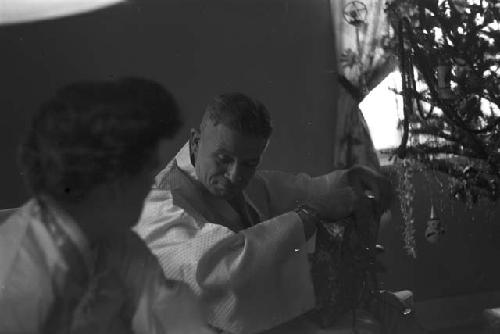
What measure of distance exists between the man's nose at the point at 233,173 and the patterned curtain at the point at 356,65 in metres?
0.17

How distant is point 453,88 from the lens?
46.9 inches

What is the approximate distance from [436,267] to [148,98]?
1.95 ft

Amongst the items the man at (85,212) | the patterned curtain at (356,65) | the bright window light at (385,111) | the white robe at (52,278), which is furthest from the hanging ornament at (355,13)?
the white robe at (52,278)

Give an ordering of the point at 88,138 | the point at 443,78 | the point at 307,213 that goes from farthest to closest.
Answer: the point at 443,78 → the point at 307,213 → the point at 88,138

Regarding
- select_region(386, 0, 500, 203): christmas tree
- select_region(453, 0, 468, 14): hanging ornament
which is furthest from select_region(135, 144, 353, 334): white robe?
select_region(453, 0, 468, 14): hanging ornament

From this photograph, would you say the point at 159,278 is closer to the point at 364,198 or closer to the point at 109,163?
the point at 109,163

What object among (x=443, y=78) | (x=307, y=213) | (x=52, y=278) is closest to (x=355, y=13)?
(x=443, y=78)

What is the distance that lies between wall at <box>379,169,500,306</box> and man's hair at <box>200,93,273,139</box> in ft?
0.88

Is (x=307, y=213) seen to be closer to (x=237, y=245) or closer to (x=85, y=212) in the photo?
(x=237, y=245)

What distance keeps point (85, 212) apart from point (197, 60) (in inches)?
10.3

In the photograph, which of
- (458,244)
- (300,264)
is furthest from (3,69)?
(458,244)

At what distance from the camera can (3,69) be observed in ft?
3.01

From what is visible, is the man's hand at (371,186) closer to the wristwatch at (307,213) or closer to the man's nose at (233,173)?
the wristwatch at (307,213)

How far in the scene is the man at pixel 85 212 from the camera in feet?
3.00
